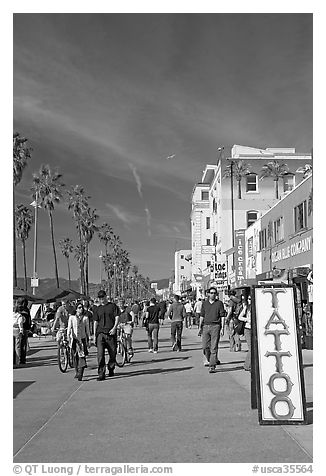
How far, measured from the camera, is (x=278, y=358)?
7.08 meters

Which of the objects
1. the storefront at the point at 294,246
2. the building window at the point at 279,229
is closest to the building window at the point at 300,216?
the storefront at the point at 294,246

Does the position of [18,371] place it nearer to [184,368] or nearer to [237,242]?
[184,368]

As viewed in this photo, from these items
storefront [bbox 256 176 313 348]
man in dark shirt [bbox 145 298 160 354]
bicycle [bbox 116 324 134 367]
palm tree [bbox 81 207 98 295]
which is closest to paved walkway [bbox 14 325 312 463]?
bicycle [bbox 116 324 134 367]

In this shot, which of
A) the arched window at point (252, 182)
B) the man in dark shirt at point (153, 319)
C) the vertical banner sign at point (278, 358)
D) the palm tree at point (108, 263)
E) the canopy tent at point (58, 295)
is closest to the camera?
the vertical banner sign at point (278, 358)

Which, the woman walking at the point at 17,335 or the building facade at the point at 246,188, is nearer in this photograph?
the woman walking at the point at 17,335

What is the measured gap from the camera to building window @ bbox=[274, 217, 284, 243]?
2502 cm

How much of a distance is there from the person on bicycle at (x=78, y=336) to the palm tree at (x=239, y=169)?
119 ft

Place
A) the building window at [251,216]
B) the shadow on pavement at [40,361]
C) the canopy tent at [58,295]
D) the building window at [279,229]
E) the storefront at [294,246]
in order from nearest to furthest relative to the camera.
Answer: the shadow on pavement at [40,361]
the storefront at [294,246]
the building window at [279,229]
the canopy tent at [58,295]
the building window at [251,216]

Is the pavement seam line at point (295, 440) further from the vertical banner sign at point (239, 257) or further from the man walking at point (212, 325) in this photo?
the vertical banner sign at point (239, 257)

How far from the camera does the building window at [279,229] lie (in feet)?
82.1

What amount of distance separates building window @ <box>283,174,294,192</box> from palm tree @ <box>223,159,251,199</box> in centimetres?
295

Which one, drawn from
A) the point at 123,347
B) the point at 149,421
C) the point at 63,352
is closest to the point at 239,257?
the point at 123,347
